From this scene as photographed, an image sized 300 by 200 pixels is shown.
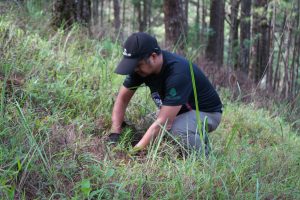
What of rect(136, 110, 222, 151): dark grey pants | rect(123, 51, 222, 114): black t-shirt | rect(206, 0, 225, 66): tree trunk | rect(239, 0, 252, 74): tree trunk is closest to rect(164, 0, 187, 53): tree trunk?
rect(123, 51, 222, 114): black t-shirt

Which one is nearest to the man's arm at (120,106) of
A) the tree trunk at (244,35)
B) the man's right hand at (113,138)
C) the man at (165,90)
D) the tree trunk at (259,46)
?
the man at (165,90)

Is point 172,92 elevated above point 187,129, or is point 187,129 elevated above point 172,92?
point 172,92

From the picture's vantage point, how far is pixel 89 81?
15.8 ft

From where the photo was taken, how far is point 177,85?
3.76 m

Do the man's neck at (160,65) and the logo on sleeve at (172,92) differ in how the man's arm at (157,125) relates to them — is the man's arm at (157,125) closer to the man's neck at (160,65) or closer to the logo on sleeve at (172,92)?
the logo on sleeve at (172,92)

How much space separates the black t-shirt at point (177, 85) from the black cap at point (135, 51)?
277 millimetres

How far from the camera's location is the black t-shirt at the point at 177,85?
3.77 meters

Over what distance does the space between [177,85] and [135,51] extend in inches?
18.5

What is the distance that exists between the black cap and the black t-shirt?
0.28m

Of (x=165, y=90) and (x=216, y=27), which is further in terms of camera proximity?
(x=216, y=27)

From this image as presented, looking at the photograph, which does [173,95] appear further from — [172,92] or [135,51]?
[135,51]

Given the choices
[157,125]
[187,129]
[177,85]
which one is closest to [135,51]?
[177,85]

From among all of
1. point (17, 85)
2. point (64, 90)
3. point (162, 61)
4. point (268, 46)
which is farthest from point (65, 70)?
point (268, 46)

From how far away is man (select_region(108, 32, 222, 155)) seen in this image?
3.71 metres
